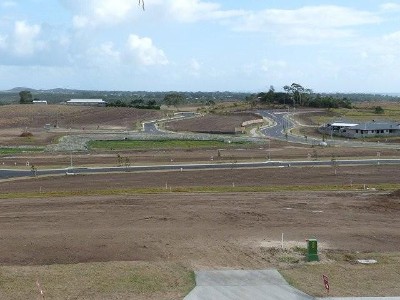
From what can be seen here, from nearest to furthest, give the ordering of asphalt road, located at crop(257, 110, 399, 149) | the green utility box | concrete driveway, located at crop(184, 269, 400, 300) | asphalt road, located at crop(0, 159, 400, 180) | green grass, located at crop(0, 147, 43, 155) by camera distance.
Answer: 1. concrete driveway, located at crop(184, 269, 400, 300)
2. the green utility box
3. asphalt road, located at crop(0, 159, 400, 180)
4. green grass, located at crop(0, 147, 43, 155)
5. asphalt road, located at crop(257, 110, 399, 149)

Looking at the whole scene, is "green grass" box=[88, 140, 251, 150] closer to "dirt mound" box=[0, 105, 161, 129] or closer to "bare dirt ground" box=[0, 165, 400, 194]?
"bare dirt ground" box=[0, 165, 400, 194]

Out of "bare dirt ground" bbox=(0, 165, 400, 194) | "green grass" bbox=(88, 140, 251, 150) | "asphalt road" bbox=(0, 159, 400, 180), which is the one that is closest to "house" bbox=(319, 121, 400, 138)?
"green grass" bbox=(88, 140, 251, 150)

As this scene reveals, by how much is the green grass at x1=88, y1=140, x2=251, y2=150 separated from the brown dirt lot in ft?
136

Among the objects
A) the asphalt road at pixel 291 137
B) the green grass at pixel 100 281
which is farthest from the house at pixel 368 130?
the green grass at pixel 100 281

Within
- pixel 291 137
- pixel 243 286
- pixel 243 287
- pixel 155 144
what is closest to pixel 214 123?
pixel 291 137

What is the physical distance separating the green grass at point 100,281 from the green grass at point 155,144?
58.3 m

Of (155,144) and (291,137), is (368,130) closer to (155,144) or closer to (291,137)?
(291,137)

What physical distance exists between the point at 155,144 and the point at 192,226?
56.0m

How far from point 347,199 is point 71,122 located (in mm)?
105275

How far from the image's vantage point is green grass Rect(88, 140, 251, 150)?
82625mm

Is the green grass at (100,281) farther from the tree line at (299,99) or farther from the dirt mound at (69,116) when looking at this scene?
the tree line at (299,99)

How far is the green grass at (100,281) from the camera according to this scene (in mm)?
19750

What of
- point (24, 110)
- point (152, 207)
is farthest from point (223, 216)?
point (24, 110)

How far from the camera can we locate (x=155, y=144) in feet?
284
